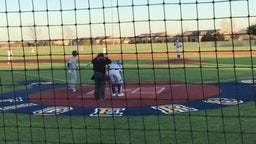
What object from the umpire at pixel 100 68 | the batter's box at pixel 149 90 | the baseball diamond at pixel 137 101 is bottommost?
the baseball diamond at pixel 137 101

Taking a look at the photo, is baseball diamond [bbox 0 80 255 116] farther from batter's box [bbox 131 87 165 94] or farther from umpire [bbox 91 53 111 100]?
umpire [bbox 91 53 111 100]

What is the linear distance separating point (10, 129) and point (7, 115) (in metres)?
1.99

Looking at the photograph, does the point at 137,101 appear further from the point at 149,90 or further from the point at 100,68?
the point at 149,90

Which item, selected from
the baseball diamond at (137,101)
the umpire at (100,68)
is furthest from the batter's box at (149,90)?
the umpire at (100,68)

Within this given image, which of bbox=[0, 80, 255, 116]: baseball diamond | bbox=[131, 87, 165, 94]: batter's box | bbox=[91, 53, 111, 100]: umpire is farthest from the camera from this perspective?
bbox=[131, 87, 165, 94]: batter's box

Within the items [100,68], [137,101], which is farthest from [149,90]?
[100,68]

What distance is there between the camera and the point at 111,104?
11492 mm

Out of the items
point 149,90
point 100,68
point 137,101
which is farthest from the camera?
point 149,90

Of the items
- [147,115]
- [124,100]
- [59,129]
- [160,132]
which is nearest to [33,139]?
[59,129]

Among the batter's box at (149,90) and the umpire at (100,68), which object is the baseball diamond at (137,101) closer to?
the batter's box at (149,90)

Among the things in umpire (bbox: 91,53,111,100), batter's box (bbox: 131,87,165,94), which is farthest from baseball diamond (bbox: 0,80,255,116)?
umpire (bbox: 91,53,111,100)

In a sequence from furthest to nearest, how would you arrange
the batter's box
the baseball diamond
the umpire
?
the batter's box
the umpire
the baseball diamond

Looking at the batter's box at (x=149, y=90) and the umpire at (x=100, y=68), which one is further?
the batter's box at (x=149, y=90)

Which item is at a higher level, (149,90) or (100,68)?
(100,68)
